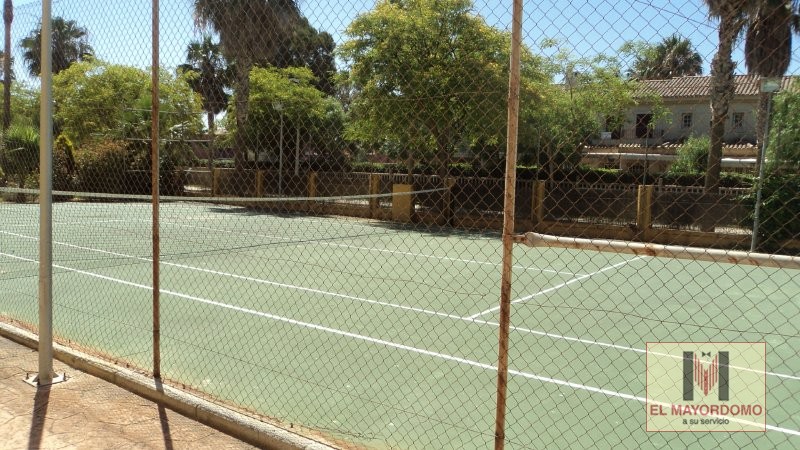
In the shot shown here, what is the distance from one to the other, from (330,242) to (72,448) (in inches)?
487

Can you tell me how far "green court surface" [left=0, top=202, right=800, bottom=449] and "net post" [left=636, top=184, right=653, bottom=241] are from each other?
14.6ft

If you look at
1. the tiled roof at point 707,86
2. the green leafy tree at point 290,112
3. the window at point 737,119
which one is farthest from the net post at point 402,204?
the window at point 737,119

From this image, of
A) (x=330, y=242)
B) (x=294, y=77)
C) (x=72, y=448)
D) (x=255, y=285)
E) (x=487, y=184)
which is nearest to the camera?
(x=72, y=448)

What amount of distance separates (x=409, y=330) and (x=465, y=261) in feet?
20.4

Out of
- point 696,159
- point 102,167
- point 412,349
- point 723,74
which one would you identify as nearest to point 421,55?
point 696,159

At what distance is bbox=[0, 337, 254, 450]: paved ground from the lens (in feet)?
13.1

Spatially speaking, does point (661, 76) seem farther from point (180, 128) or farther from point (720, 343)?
point (180, 128)

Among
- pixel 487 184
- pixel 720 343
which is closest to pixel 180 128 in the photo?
pixel 487 184

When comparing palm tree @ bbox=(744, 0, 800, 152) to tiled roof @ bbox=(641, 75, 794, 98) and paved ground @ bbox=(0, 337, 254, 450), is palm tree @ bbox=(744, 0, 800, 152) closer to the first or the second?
tiled roof @ bbox=(641, 75, 794, 98)

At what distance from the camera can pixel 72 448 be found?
3.88m

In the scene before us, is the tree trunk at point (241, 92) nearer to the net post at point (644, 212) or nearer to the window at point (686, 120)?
the net post at point (644, 212)

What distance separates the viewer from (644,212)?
61.2 ft

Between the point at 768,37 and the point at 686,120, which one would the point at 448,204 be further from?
the point at 768,37

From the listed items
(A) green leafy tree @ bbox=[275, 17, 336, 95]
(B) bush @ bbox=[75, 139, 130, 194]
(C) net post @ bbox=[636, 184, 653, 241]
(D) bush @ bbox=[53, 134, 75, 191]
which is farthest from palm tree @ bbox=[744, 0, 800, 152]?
(D) bush @ bbox=[53, 134, 75, 191]
